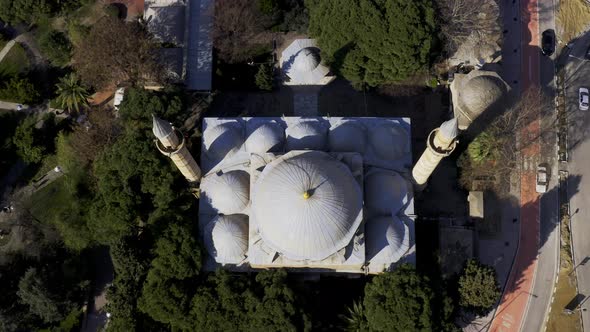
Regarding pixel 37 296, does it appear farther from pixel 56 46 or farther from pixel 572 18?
pixel 572 18

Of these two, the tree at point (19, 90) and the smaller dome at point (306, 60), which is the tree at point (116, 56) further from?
the smaller dome at point (306, 60)

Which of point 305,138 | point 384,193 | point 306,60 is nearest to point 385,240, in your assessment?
point 384,193

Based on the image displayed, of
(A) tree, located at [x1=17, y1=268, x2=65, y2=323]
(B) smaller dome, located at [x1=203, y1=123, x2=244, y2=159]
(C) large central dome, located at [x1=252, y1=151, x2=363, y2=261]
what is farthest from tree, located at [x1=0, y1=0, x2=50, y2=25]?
(C) large central dome, located at [x1=252, y1=151, x2=363, y2=261]

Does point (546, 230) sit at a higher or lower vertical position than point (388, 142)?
lower

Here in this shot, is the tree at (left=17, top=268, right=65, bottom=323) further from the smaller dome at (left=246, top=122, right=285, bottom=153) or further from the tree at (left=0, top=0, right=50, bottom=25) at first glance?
the tree at (left=0, top=0, right=50, bottom=25)

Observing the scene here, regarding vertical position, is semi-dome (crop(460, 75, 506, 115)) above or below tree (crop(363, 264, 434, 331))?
above

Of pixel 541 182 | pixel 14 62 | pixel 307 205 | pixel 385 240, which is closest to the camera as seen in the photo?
pixel 307 205

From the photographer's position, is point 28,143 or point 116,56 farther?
point 28,143
